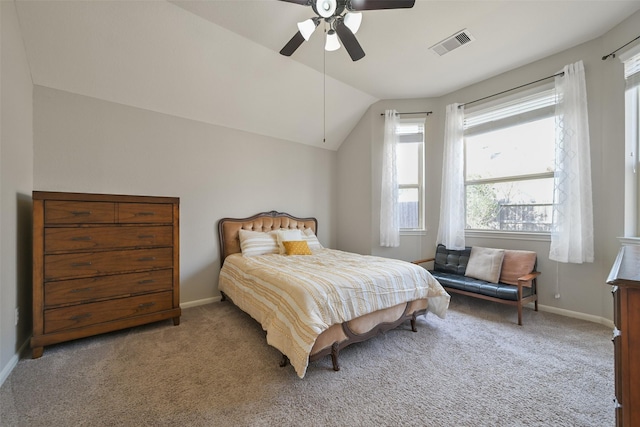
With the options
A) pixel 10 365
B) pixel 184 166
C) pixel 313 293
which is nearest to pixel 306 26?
pixel 313 293

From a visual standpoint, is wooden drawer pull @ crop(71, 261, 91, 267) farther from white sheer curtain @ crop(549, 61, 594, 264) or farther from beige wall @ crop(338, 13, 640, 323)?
white sheer curtain @ crop(549, 61, 594, 264)

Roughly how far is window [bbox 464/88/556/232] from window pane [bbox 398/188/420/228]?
0.75 m

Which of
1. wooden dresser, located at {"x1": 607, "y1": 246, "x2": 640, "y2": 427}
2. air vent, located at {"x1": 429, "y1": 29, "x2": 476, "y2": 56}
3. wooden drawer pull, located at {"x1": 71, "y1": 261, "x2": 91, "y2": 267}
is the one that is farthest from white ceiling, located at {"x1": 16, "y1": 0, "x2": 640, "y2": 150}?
wooden dresser, located at {"x1": 607, "y1": 246, "x2": 640, "y2": 427}

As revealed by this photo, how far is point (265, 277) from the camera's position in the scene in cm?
238

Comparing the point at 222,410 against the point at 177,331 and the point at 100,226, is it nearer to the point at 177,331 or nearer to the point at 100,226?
the point at 177,331

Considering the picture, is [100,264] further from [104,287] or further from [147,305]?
[147,305]

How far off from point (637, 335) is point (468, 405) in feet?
3.57

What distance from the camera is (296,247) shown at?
3527 millimetres

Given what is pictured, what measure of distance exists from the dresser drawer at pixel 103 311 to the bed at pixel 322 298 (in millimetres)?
768

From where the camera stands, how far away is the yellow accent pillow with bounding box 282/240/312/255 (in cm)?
350

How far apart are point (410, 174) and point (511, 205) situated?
148 centimetres

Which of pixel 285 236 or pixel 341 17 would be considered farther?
pixel 285 236

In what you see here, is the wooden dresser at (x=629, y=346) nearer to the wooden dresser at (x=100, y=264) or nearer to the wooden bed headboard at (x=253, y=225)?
the wooden dresser at (x=100, y=264)

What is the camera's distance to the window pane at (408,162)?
4273 millimetres
